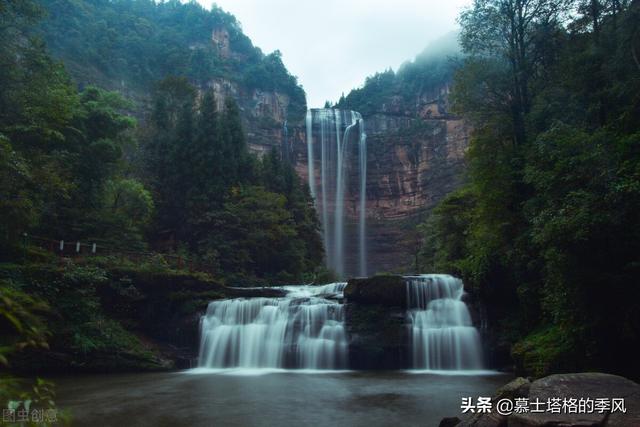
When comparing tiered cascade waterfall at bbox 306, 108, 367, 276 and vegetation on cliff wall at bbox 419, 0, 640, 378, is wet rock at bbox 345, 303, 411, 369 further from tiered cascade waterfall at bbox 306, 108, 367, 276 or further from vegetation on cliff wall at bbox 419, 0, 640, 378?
tiered cascade waterfall at bbox 306, 108, 367, 276

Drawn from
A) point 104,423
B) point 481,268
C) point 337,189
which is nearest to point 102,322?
point 104,423

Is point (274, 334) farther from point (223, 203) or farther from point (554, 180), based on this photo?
point (223, 203)

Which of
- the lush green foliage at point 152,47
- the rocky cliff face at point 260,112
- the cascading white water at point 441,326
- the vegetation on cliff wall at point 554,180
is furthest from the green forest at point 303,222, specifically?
the lush green foliage at point 152,47

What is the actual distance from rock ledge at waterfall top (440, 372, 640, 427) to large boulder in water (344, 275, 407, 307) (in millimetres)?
10544

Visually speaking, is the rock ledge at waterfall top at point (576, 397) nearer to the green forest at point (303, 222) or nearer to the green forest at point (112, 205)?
the green forest at point (303, 222)

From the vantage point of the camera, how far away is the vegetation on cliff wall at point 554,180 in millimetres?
8500

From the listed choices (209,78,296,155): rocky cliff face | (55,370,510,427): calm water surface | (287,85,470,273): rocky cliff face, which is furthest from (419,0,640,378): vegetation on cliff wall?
Result: (209,78,296,155): rocky cliff face

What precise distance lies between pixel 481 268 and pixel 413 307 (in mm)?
2744

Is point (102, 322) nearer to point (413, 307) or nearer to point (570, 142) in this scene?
point (413, 307)

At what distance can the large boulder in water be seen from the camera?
16750 mm

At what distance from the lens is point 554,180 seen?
10.1m

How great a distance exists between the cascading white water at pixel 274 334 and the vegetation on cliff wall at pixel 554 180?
5.51 metres

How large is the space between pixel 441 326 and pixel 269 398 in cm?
803

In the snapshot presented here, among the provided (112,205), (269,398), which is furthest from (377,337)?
(112,205)
